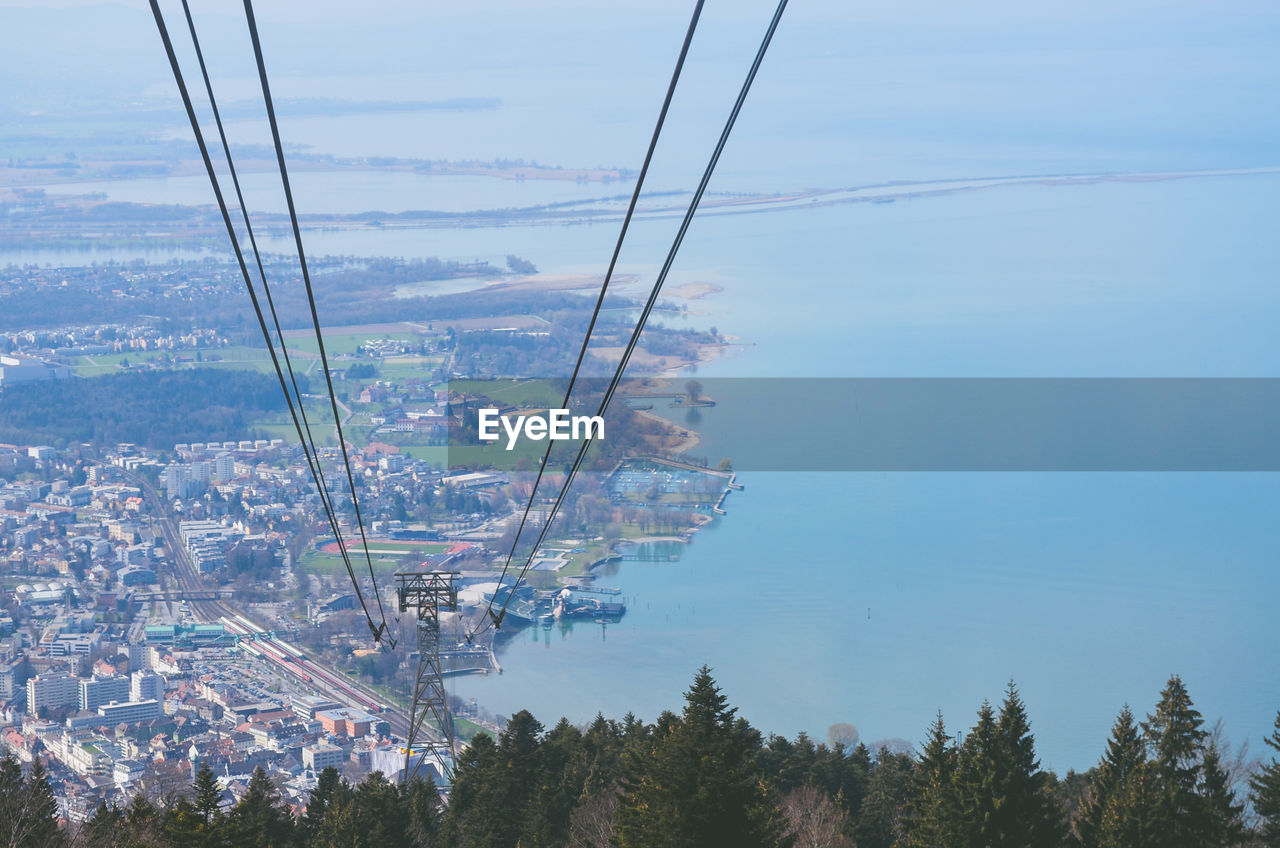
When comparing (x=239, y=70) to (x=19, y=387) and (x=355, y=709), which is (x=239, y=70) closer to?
(x=19, y=387)

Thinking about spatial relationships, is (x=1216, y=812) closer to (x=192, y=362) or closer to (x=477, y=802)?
(x=477, y=802)

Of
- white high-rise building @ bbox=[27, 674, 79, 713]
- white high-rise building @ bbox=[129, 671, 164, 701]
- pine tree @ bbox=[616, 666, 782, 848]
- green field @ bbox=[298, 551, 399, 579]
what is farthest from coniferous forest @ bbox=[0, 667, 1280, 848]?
green field @ bbox=[298, 551, 399, 579]

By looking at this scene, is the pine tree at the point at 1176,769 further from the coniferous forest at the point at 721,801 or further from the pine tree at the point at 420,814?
the pine tree at the point at 420,814

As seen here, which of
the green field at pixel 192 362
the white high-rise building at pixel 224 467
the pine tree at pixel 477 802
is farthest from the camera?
the green field at pixel 192 362

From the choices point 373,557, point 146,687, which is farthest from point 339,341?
point 146,687

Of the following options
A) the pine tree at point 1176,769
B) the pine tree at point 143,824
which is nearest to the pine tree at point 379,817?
the pine tree at point 143,824
